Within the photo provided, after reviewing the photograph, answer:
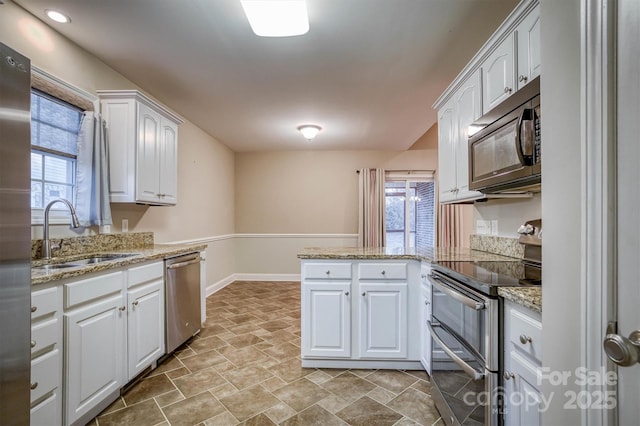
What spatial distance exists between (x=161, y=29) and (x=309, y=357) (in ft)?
9.11

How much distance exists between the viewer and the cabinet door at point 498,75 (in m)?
1.73

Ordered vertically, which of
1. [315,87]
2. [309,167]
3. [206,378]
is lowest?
Answer: [206,378]

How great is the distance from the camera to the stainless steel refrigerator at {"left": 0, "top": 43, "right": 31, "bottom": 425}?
934 mm

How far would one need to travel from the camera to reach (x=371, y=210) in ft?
18.4

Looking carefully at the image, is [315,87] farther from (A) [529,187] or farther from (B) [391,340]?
(B) [391,340]

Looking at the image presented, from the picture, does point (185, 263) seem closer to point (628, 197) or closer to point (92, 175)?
point (92, 175)

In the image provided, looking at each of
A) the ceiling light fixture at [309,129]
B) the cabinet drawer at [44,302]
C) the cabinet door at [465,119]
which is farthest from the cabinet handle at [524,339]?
the ceiling light fixture at [309,129]

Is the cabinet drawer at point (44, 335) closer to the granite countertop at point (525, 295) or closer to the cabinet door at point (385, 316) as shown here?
the cabinet door at point (385, 316)

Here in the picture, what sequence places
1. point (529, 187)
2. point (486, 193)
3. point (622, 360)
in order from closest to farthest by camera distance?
point (622, 360), point (529, 187), point (486, 193)

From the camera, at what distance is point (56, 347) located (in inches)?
57.3

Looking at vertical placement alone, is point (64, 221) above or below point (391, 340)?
above

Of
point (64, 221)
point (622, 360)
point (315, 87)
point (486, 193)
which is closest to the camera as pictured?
point (622, 360)

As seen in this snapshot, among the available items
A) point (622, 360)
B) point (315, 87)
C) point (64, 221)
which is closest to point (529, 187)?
point (622, 360)

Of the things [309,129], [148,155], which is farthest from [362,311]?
[309,129]
